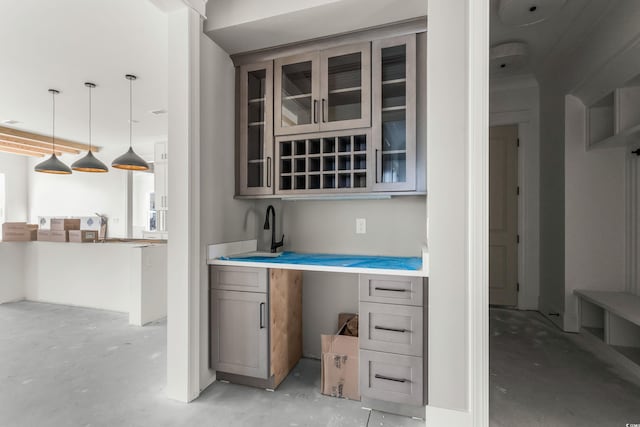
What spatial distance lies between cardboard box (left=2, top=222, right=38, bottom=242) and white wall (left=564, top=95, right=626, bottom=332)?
6.29m

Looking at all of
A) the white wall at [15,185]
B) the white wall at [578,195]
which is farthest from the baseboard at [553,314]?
the white wall at [15,185]

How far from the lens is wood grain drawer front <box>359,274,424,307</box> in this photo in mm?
1724

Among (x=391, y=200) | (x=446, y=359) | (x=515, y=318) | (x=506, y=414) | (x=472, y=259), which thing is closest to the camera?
(x=472, y=259)

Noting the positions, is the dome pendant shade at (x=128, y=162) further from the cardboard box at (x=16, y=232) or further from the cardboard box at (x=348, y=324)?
the cardboard box at (x=348, y=324)

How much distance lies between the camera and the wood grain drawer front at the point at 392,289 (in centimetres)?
172

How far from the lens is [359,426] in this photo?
Answer: 67.7 inches

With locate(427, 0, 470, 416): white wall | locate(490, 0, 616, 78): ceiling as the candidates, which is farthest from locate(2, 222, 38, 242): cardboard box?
locate(490, 0, 616, 78): ceiling

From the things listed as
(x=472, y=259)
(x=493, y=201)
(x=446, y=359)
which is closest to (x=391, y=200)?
(x=472, y=259)

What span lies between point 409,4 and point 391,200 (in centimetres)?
123

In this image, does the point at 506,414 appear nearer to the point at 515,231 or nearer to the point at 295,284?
the point at 295,284

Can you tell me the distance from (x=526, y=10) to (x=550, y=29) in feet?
1.96

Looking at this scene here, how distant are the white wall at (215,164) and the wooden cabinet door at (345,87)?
0.71m

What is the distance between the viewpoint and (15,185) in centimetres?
707

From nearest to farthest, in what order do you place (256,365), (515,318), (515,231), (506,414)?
(506,414)
(256,365)
(515,318)
(515,231)
